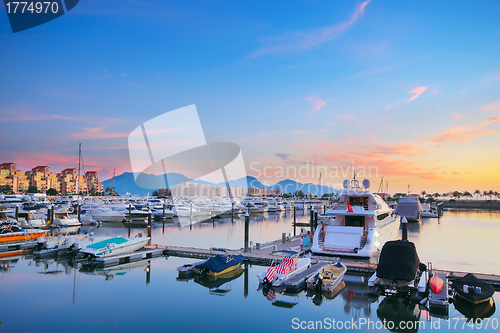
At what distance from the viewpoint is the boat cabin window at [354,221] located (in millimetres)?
23375

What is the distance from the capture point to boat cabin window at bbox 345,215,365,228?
23.4 meters

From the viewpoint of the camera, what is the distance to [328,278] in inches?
645

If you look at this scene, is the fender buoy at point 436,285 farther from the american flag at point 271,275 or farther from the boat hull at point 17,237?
the boat hull at point 17,237

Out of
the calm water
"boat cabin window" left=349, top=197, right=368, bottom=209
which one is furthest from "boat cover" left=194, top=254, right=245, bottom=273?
"boat cabin window" left=349, top=197, right=368, bottom=209

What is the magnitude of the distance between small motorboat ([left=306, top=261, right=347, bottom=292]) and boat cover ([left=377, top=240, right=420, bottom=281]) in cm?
220

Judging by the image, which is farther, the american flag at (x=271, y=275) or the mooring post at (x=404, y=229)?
the mooring post at (x=404, y=229)

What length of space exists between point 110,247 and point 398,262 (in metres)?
17.5

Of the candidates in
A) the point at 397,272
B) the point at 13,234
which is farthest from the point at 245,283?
the point at 13,234

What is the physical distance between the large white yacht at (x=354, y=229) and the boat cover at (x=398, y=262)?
473 cm

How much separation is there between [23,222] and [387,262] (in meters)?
35.9

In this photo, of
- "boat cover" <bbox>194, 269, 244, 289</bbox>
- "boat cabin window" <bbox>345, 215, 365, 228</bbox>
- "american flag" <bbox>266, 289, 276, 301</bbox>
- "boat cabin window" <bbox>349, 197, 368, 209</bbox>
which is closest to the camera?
"american flag" <bbox>266, 289, 276, 301</bbox>

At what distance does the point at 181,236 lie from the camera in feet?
128

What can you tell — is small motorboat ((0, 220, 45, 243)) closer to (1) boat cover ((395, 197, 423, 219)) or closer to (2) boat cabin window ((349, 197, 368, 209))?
(2) boat cabin window ((349, 197, 368, 209))

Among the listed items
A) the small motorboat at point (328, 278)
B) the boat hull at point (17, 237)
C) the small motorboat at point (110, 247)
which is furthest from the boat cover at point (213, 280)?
the boat hull at point (17, 237)
